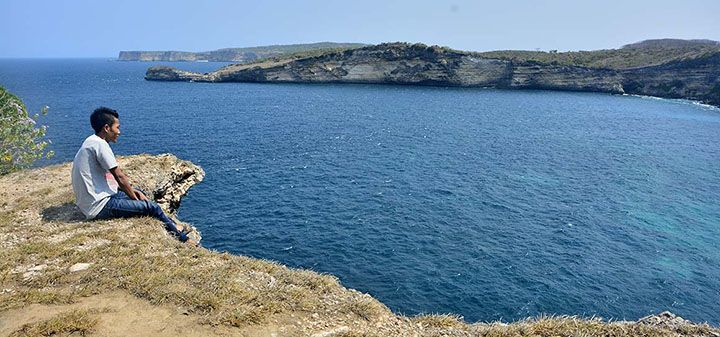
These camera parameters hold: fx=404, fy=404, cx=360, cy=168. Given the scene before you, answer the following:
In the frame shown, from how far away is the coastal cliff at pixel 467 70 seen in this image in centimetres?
15425

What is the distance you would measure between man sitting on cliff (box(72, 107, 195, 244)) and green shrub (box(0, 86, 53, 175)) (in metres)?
22.6

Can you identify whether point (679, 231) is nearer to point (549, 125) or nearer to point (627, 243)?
point (627, 243)

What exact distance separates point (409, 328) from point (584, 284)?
21797 mm

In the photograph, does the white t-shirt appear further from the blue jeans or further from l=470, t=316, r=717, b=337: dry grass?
l=470, t=316, r=717, b=337: dry grass

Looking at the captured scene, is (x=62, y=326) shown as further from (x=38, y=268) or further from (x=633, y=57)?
(x=633, y=57)

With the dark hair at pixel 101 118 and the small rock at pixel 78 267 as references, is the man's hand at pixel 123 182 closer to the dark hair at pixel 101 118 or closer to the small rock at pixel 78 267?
the dark hair at pixel 101 118

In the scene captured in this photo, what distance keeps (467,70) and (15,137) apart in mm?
156464

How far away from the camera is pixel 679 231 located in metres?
35.6

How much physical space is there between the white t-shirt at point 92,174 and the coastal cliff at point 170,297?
2.58 feet

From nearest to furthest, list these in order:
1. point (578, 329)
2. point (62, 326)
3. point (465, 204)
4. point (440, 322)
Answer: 1. point (62, 326)
2. point (578, 329)
3. point (440, 322)
4. point (465, 204)

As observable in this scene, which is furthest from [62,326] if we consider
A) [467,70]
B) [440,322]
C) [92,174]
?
[467,70]

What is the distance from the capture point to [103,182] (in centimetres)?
1332

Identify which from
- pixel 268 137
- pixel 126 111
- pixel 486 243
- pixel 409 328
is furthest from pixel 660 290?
pixel 126 111

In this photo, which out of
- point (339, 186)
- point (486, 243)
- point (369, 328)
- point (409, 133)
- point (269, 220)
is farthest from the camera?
point (409, 133)
